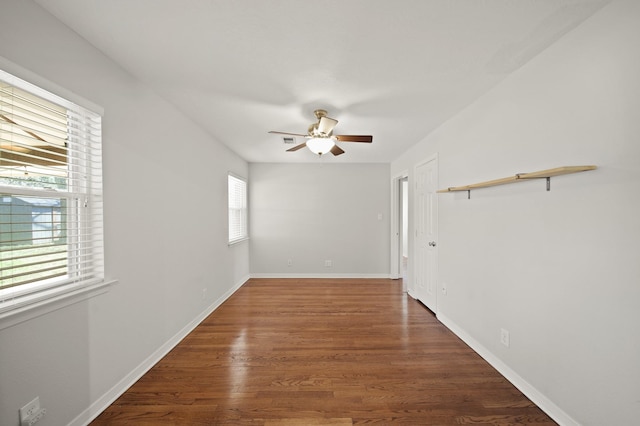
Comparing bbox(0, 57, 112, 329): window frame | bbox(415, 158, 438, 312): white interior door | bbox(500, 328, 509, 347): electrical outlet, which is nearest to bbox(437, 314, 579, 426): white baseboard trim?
bbox(500, 328, 509, 347): electrical outlet

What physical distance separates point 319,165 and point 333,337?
3.47 metres

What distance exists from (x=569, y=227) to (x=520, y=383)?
50.2 inches

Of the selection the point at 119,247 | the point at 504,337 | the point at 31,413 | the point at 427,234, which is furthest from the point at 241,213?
the point at 504,337

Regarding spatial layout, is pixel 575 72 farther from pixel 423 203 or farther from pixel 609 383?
pixel 423 203

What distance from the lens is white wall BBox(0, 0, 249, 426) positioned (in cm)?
130

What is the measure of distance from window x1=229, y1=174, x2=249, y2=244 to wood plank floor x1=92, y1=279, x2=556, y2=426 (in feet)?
5.26

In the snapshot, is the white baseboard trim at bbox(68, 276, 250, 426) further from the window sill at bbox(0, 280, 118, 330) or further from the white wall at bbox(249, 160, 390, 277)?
the white wall at bbox(249, 160, 390, 277)

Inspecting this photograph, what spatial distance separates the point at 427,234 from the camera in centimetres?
355

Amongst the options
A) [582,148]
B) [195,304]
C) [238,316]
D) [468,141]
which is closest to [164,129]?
[195,304]

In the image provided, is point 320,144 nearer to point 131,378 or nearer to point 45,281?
point 45,281

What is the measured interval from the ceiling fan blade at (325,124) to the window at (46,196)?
68.0 inches

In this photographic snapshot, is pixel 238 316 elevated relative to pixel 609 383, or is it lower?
lower

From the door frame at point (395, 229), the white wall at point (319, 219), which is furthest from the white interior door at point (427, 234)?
the white wall at point (319, 219)

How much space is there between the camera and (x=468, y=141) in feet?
8.39
